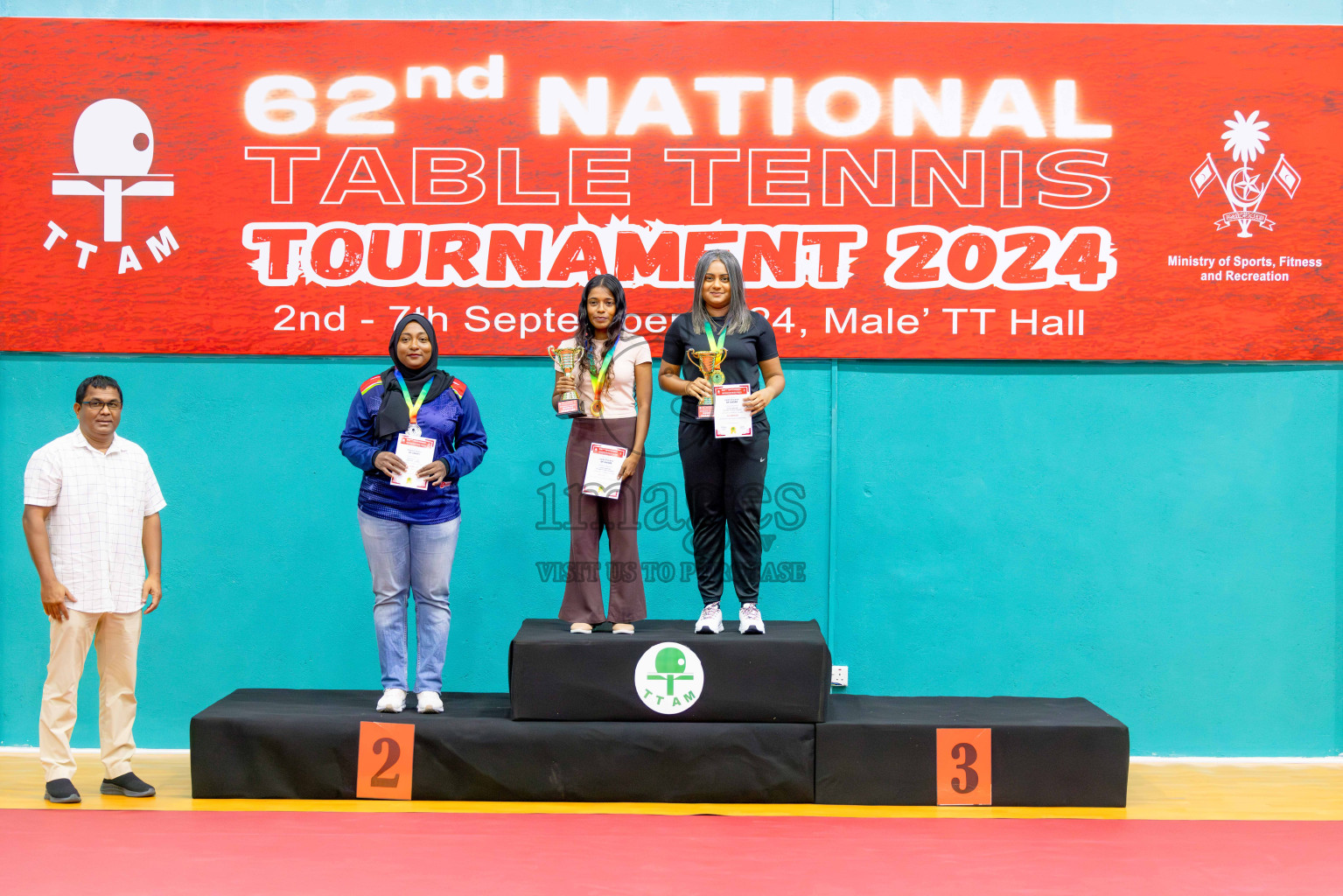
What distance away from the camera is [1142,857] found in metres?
3.26

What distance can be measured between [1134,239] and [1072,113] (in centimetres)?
58

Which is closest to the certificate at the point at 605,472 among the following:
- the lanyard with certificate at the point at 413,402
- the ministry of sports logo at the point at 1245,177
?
the lanyard with certificate at the point at 413,402

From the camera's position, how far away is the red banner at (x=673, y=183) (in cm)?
448

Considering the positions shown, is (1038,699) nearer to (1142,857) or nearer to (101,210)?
(1142,857)

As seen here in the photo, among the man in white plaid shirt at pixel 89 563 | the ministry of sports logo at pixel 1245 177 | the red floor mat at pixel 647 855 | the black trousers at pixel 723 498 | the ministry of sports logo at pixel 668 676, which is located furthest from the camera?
the ministry of sports logo at pixel 1245 177

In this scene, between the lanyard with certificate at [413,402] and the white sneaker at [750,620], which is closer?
the lanyard with certificate at [413,402]

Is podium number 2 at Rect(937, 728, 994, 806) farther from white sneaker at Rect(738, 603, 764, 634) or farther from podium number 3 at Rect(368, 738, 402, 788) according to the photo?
podium number 3 at Rect(368, 738, 402, 788)

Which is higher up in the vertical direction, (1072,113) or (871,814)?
(1072,113)

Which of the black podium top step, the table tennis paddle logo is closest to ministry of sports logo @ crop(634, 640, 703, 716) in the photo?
the black podium top step

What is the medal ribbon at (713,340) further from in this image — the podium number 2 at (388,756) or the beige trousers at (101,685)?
the beige trousers at (101,685)

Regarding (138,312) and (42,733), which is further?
(138,312)

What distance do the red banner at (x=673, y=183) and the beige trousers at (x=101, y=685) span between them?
52.3 inches

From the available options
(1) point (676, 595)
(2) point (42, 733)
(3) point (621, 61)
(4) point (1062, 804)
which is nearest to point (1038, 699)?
(4) point (1062, 804)

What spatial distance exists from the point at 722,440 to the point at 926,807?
1.44 m
